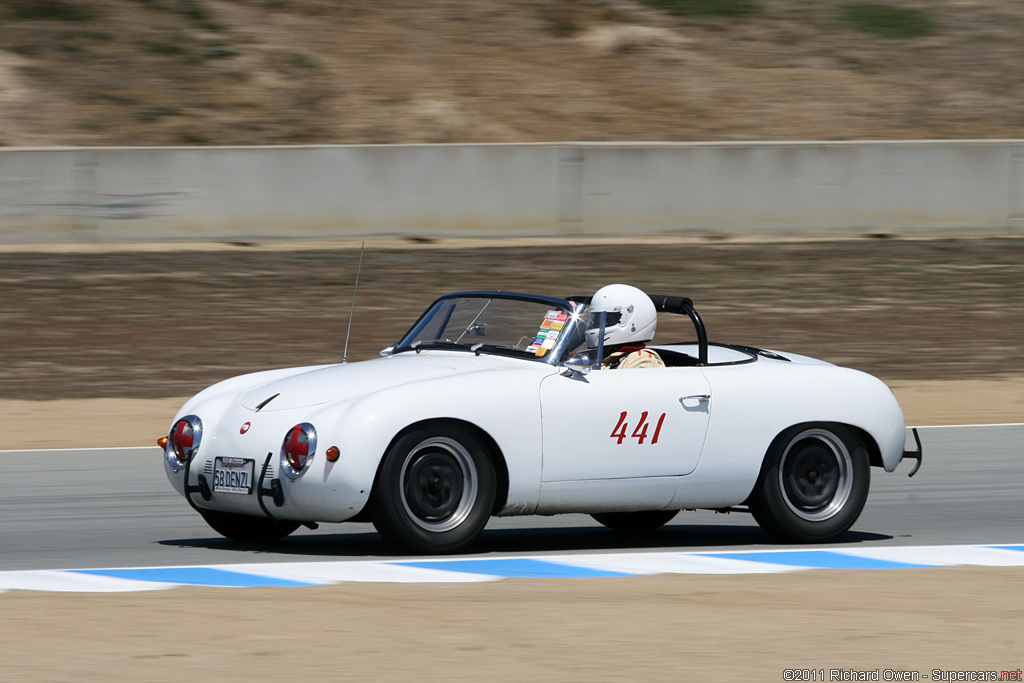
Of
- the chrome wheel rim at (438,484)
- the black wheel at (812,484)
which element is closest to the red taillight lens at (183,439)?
the chrome wheel rim at (438,484)

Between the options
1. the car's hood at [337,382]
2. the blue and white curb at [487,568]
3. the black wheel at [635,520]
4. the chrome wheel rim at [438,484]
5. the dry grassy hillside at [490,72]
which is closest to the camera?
the blue and white curb at [487,568]

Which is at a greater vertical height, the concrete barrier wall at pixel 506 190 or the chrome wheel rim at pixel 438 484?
the concrete barrier wall at pixel 506 190

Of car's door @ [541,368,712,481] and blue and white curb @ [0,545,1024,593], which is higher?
car's door @ [541,368,712,481]

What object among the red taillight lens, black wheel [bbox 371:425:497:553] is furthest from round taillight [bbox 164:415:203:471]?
black wheel [bbox 371:425:497:553]

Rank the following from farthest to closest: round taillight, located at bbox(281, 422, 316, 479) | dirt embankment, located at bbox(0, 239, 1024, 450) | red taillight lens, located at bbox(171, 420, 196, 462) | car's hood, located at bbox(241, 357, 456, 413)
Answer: dirt embankment, located at bbox(0, 239, 1024, 450) → red taillight lens, located at bbox(171, 420, 196, 462) → car's hood, located at bbox(241, 357, 456, 413) → round taillight, located at bbox(281, 422, 316, 479)

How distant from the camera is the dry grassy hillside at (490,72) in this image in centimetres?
2727

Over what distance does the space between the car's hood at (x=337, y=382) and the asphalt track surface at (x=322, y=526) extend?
2.51 feet

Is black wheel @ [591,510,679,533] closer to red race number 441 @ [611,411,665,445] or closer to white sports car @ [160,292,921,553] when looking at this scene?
white sports car @ [160,292,921,553]

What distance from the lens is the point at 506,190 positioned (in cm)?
2288

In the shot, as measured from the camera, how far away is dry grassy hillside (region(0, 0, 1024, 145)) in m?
27.3

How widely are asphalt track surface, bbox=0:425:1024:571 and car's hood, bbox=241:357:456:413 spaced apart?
0.76 meters

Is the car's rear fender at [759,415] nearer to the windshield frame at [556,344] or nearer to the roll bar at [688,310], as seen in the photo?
the roll bar at [688,310]

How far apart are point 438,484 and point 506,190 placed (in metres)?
15.9

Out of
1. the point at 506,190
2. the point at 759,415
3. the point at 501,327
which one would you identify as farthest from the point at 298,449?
the point at 506,190
